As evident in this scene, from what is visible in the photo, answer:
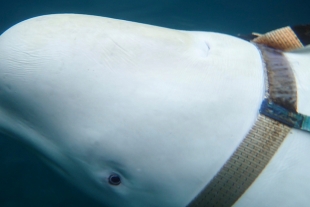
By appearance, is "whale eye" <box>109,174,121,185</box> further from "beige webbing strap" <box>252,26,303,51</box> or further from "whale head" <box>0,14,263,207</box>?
"beige webbing strap" <box>252,26,303,51</box>

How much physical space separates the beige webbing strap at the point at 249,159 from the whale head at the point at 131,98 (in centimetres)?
4

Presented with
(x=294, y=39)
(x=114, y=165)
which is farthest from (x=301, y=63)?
(x=114, y=165)

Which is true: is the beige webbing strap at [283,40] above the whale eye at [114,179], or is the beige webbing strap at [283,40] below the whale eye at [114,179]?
above

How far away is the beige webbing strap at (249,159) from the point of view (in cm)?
164

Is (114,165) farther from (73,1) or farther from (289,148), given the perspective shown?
(73,1)

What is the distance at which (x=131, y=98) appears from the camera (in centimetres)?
162

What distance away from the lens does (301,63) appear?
6.45 feet

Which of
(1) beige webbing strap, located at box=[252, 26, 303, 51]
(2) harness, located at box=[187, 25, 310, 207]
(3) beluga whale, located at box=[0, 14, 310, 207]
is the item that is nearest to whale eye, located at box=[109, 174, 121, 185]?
(3) beluga whale, located at box=[0, 14, 310, 207]

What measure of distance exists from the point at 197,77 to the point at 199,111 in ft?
0.62

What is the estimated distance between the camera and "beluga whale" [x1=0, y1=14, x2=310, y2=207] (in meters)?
1.63

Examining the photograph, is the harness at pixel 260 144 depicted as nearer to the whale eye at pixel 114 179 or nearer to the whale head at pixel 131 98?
the whale head at pixel 131 98

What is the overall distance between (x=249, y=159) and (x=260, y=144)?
10cm

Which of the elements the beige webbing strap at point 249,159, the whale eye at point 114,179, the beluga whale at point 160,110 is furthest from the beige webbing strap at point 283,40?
the whale eye at point 114,179

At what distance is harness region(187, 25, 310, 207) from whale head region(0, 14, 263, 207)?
44 millimetres
